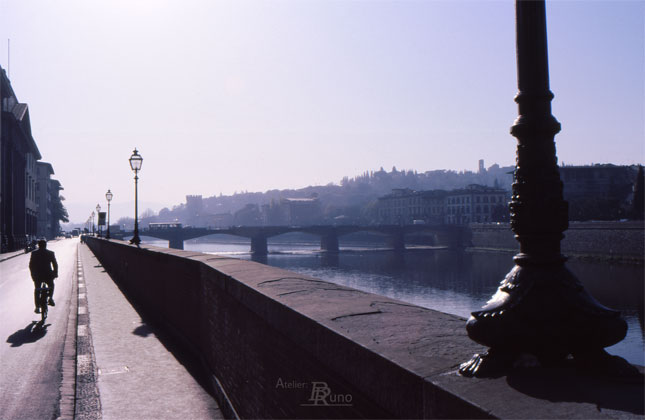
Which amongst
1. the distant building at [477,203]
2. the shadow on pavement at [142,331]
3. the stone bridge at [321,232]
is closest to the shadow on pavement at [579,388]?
→ the shadow on pavement at [142,331]

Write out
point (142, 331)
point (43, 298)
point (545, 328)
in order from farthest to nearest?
point (43, 298) < point (142, 331) < point (545, 328)

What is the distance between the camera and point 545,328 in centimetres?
240

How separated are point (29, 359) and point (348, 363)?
322 inches

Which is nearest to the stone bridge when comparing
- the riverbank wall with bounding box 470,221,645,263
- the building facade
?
the riverbank wall with bounding box 470,221,645,263

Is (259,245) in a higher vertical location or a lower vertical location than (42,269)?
lower

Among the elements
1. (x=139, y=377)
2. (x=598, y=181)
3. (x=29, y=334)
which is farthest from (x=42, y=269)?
(x=598, y=181)

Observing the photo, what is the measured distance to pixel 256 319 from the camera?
4957 mm

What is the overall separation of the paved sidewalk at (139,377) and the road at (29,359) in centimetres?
56

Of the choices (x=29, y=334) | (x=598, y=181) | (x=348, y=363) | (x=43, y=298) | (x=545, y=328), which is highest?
(x=598, y=181)

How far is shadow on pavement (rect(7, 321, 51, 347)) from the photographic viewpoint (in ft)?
35.4

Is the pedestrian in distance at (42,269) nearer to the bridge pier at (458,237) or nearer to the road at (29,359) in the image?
the road at (29,359)

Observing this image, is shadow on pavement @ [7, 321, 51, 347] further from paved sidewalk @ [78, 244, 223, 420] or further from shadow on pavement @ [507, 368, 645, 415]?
shadow on pavement @ [507, 368, 645, 415]

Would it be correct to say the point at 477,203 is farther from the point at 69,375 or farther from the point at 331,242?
the point at 69,375

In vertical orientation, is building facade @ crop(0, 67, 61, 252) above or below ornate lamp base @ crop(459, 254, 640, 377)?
above
